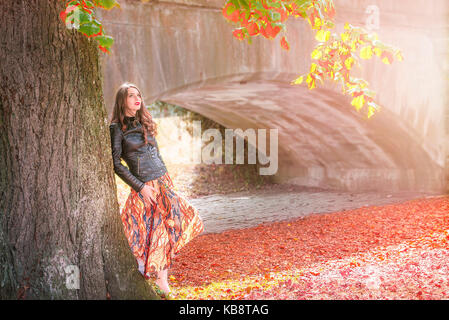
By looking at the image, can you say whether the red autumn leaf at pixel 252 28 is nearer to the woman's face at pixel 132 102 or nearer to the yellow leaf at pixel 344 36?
the woman's face at pixel 132 102

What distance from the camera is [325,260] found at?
4664 mm

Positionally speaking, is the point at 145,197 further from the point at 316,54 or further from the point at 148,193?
the point at 316,54

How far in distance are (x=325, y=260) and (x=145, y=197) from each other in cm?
209

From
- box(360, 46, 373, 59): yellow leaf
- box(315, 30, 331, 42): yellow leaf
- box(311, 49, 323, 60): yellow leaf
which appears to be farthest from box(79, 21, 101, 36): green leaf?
box(360, 46, 373, 59): yellow leaf

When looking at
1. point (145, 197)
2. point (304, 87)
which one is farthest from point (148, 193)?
point (304, 87)

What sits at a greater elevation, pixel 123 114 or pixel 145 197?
pixel 123 114

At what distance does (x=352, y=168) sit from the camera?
1197 centimetres

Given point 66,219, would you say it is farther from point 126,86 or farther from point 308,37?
point 308,37

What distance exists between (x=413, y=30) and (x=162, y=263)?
789cm

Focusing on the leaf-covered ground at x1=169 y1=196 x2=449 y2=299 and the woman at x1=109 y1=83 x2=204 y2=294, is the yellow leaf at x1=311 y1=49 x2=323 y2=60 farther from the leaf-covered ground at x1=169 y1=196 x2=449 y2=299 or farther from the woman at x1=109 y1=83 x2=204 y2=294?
the leaf-covered ground at x1=169 y1=196 x2=449 y2=299
